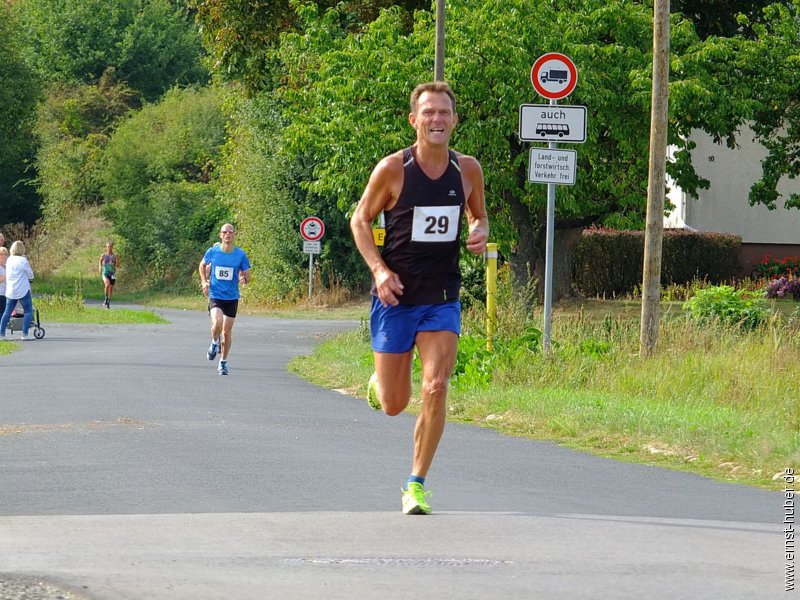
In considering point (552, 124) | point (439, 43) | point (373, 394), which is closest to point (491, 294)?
point (552, 124)

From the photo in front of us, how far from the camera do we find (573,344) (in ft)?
56.0

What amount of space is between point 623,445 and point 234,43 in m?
23.0

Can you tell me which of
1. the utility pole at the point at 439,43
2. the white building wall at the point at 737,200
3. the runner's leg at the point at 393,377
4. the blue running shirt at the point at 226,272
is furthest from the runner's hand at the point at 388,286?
the white building wall at the point at 737,200

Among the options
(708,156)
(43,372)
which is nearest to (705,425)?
(43,372)

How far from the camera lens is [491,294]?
1658 centimetres

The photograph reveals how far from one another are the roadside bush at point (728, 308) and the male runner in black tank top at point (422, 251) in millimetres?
13049

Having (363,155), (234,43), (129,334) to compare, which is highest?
(234,43)

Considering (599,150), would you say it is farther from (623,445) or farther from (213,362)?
(623,445)

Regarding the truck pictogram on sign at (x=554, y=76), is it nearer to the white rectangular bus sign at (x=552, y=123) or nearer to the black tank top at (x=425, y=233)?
the white rectangular bus sign at (x=552, y=123)

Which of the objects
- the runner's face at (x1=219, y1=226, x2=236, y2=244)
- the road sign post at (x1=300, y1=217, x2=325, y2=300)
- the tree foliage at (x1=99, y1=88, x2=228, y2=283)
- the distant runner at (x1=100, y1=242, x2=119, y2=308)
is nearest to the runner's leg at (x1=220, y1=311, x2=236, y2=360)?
the runner's face at (x1=219, y1=226, x2=236, y2=244)

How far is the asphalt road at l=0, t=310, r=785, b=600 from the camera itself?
588cm

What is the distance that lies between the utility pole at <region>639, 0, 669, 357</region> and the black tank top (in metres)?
9.63

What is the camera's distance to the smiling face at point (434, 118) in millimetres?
7664

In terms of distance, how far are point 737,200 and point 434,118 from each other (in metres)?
37.7
